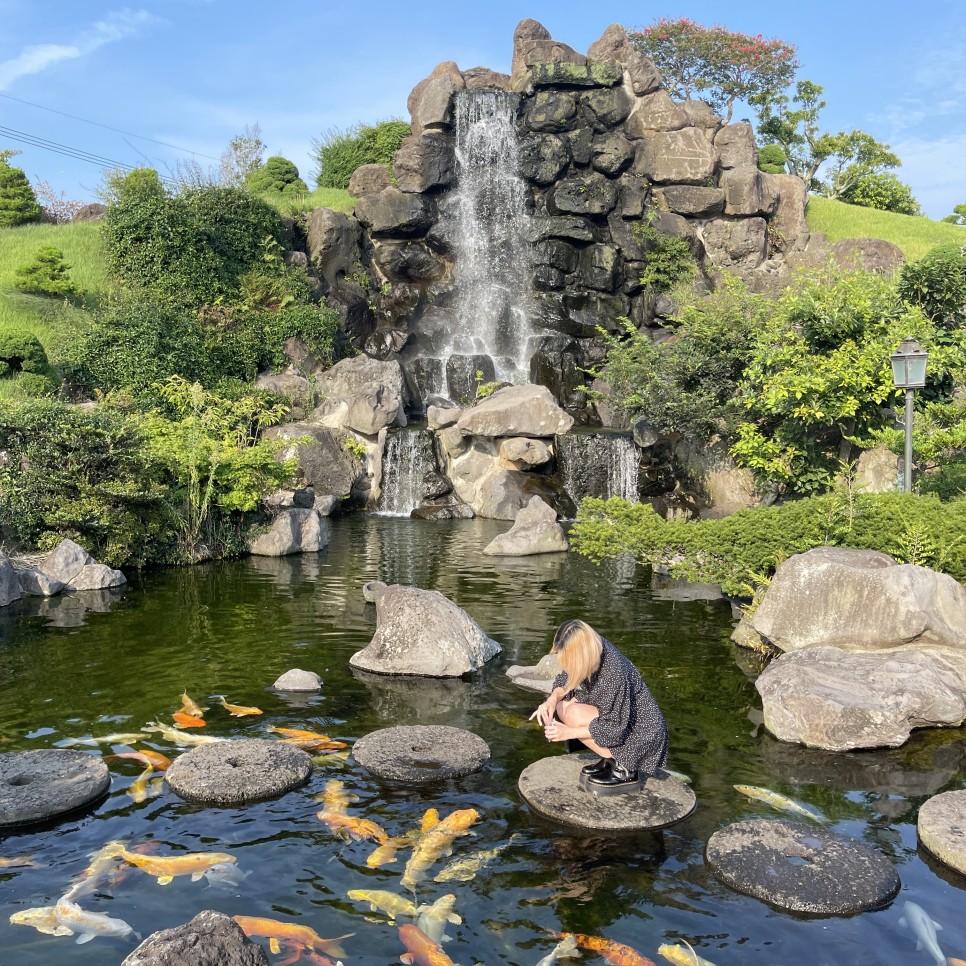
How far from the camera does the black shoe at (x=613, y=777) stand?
23.2 feet

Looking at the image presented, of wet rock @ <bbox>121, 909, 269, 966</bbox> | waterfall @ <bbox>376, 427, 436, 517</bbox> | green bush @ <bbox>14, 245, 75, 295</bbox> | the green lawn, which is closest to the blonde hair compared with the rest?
wet rock @ <bbox>121, 909, 269, 966</bbox>

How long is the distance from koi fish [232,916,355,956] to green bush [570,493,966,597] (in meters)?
7.47

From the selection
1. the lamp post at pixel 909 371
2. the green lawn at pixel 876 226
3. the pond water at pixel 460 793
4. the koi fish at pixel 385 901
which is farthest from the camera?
the green lawn at pixel 876 226

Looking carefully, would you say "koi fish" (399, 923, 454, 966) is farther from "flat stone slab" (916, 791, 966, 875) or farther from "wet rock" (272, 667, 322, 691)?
"wet rock" (272, 667, 322, 691)

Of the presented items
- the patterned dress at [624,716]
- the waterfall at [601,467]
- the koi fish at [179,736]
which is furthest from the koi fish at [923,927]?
the waterfall at [601,467]

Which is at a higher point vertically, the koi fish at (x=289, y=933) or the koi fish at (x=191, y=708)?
the koi fish at (x=191, y=708)

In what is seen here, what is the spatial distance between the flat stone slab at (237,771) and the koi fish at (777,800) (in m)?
3.72

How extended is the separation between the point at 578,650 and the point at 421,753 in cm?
220

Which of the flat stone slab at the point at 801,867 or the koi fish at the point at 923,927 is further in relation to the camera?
the flat stone slab at the point at 801,867

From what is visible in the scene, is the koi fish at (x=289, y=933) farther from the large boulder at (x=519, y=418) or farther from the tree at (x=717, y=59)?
the tree at (x=717, y=59)

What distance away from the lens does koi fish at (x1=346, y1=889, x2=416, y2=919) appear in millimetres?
5590

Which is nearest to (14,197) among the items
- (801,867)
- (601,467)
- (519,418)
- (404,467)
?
(404,467)

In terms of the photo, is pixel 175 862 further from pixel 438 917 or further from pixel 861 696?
pixel 861 696

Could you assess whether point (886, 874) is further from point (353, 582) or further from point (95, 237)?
point (95, 237)
